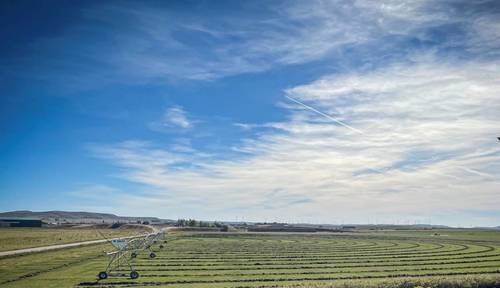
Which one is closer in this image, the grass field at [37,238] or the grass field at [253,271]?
the grass field at [253,271]

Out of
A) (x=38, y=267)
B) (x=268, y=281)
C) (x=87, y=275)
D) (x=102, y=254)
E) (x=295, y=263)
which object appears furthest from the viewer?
(x=102, y=254)

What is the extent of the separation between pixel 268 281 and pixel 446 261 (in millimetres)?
27326

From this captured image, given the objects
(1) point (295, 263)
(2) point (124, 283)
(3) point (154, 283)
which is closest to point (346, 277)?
(1) point (295, 263)

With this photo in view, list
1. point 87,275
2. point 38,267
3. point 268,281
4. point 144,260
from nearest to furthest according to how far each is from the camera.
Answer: point 268,281 < point 87,275 < point 38,267 < point 144,260

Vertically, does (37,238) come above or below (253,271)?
above

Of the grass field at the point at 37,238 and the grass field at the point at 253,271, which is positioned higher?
the grass field at the point at 37,238

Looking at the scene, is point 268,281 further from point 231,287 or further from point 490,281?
point 490,281

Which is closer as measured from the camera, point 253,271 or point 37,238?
point 253,271

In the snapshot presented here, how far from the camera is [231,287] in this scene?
32.0 metres

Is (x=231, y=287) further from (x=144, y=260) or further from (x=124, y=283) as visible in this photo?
(x=144, y=260)

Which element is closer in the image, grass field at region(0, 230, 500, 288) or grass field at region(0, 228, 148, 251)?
grass field at region(0, 230, 500, 288)

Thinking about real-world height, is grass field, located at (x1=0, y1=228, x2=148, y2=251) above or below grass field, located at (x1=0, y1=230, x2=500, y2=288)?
above

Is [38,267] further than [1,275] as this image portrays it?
Yes

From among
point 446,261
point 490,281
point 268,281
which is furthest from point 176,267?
point 446,261
